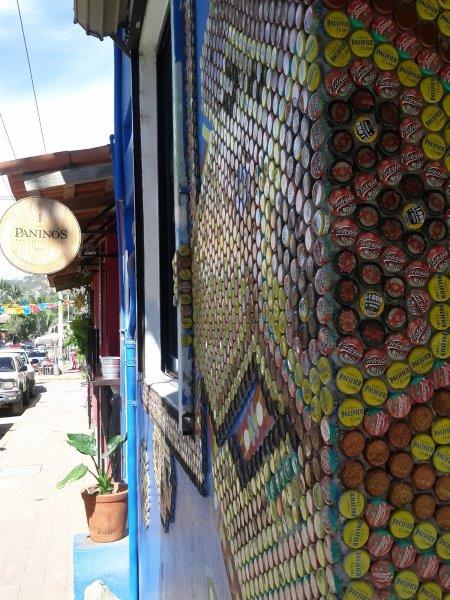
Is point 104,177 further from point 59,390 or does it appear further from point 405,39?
point 59,390

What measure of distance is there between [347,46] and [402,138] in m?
0.17

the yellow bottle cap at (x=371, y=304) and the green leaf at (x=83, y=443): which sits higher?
the yellow bottle cap at (x=371, y=304)

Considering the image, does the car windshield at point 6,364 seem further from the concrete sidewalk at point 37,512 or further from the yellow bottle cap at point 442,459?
the yellow bottle cap at point 442,459

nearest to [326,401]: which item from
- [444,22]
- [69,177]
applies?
[444,22]

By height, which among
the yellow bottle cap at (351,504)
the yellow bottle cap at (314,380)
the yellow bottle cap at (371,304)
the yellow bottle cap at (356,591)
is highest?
the yellow bottle cap at (371,304)

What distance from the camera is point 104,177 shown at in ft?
19.5

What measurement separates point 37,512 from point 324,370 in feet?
27.6

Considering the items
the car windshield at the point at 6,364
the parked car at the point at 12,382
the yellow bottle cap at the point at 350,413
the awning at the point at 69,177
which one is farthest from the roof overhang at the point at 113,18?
the car windshield at the point at 6,364

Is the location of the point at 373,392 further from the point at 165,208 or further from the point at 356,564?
the point at 165,208

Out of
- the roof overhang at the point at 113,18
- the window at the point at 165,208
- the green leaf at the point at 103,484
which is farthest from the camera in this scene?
the green leaf at the point at 103,484

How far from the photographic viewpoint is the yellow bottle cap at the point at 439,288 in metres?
1.05

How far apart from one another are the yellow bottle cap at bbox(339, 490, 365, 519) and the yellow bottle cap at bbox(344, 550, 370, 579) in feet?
0.19

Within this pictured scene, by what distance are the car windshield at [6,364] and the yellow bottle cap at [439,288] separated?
20.4m

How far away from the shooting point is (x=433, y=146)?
1056 millimetres
